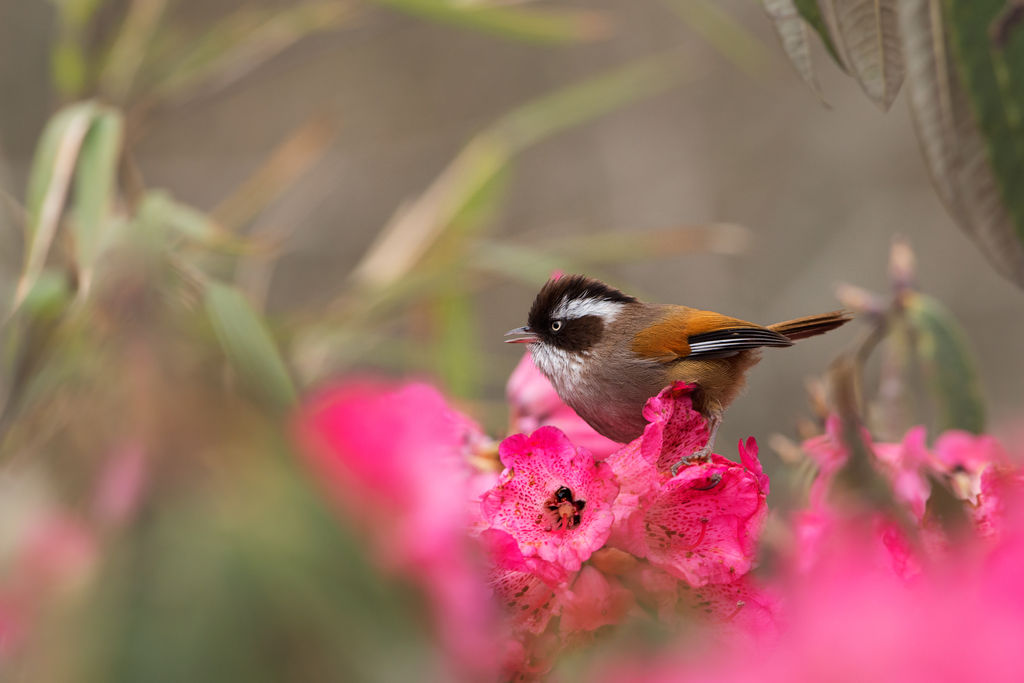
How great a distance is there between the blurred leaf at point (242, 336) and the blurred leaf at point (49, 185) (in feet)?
0.46

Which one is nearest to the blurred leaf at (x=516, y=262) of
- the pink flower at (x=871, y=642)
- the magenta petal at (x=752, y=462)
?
the magenta petal at (x=752, y=462)

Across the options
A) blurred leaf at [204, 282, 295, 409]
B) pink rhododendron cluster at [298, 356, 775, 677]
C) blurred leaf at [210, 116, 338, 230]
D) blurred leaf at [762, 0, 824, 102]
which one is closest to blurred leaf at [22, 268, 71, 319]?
blurred leaf at [204, 282, 295, 409]

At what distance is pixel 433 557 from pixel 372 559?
0.04 meters

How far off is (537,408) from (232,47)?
0.82 m

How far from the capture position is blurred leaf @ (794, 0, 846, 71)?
343 millimetres

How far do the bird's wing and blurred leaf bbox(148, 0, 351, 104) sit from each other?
0.75 meters

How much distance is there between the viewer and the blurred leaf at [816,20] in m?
0.34

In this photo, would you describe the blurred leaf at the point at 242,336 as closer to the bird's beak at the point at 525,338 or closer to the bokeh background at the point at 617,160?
the bird's beak at the point at 525,338

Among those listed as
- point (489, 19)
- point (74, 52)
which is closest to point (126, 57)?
point (74, 52)

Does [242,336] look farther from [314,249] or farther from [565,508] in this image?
[314,249]

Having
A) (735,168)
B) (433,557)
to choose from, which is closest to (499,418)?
(433,557)

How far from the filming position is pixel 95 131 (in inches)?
32.3

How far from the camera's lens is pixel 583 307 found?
0.58m

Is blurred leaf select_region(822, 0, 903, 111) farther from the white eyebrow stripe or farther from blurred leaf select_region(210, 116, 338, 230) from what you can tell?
blurred leaf select_region(210, 116, 338, 230)
